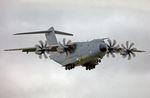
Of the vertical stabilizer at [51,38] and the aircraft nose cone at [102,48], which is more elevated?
the vertical stabilizer at [51,38]

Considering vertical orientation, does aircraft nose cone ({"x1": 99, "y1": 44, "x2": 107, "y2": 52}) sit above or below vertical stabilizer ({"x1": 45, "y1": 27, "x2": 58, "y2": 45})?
below

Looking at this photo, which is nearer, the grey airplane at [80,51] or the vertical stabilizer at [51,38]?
the grey airplane at [80,51]

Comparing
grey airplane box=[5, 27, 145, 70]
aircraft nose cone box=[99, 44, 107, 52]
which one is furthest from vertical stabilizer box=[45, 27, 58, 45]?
aircraft nose cone box=[99, 44, 107, 52]

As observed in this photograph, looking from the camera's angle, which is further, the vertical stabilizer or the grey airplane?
the vertical stabilizer

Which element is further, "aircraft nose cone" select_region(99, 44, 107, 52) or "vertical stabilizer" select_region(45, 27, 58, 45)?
"vertical stabilizer" select_region(45, 27, 58, 45)

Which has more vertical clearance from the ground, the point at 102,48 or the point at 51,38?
the point at 51,38

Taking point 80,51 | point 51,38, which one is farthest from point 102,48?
point 51,38

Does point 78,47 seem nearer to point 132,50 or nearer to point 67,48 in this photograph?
point 67,48

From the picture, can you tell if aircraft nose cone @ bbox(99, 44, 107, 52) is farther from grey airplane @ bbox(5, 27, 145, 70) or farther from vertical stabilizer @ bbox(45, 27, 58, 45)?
vertical stabilizer @ bbox(45, 27, 58, 45)

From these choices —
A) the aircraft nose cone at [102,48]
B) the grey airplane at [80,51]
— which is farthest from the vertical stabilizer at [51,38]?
the aircraft nose cone at [102,48]

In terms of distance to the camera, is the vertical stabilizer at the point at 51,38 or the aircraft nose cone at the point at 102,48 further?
the vertical stabilizer at the point at 51,38

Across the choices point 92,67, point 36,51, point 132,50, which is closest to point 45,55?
point 36,51

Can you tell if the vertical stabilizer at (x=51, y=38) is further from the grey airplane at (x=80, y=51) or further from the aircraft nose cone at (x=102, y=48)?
the aircraft nose cone at (x=102, y=48)

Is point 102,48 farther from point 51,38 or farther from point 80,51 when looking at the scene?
point 51,38
